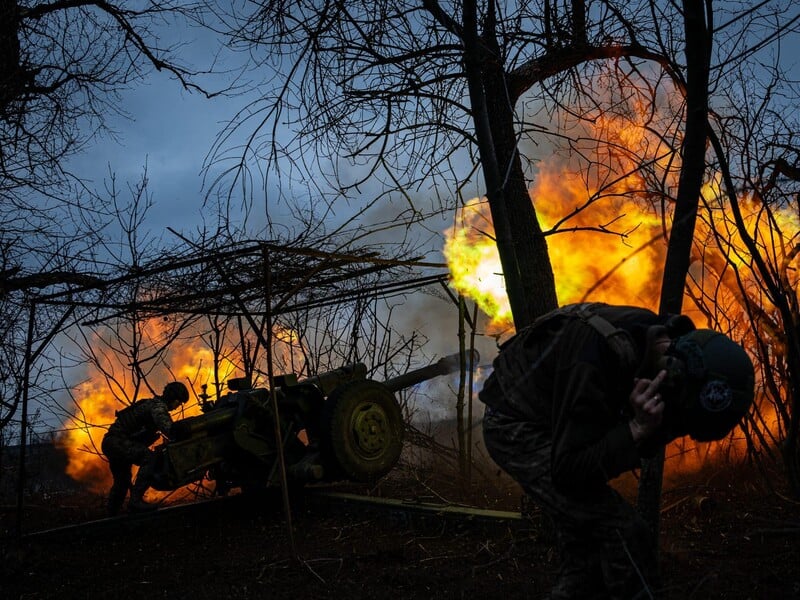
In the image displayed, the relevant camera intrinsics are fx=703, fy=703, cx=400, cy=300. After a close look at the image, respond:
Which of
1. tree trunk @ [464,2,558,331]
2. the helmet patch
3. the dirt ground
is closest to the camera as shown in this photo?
the helmet patch

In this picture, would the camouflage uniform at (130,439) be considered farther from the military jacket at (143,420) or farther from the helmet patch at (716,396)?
the helmet patch at (716,396)

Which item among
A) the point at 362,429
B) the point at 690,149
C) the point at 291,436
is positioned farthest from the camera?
the point at 291,436

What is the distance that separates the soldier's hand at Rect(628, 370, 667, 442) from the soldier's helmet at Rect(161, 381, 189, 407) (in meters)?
7.69

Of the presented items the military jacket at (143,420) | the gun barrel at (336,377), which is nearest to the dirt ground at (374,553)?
the military jacket at (143,420)

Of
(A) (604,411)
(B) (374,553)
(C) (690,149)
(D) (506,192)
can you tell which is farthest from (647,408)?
(B) (374,553)

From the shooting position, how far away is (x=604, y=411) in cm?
267

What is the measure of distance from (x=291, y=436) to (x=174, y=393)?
202cm

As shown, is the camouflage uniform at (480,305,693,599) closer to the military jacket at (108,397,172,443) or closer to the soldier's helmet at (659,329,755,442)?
the soldier's helmet at (659,329,755,442)

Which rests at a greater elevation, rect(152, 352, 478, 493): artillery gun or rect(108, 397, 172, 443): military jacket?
rect(108, 397, 172, 443): military jacket

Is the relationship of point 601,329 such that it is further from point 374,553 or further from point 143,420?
point 143,420

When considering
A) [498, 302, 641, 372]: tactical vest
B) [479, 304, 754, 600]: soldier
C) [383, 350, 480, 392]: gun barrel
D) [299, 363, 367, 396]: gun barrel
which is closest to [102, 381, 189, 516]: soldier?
[299, 363, 367, 396]: gun barrel

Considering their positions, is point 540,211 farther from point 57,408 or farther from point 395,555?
point 57,408

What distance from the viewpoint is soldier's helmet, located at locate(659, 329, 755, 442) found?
2570mm

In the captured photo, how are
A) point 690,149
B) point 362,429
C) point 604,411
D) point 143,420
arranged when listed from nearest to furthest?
point 604,411 < point 690,149 < point 362,429 < point 143,420
